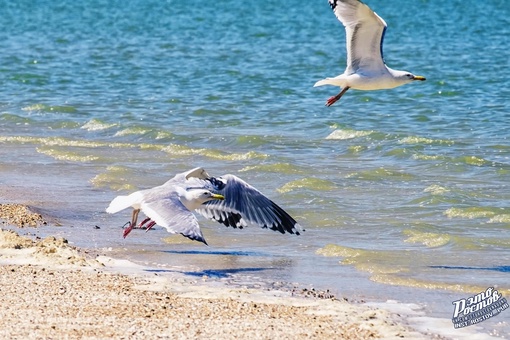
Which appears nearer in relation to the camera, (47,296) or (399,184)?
(47,296)

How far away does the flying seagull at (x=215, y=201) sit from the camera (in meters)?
8.38

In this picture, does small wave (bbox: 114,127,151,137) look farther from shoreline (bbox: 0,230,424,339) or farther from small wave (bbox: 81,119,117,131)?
shoreline (bbox: 0,230,424,339)

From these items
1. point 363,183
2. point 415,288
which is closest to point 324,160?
point 363,183

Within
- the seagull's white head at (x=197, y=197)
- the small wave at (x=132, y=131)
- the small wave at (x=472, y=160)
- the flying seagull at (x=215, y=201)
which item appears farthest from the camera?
the small wave at (x=132, y=131)

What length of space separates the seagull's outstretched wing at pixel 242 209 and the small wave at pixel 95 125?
7.20 meters

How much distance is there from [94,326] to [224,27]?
97.5ft

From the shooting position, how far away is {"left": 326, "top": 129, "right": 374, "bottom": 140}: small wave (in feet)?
48.5

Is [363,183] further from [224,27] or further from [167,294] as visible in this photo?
[224,27]

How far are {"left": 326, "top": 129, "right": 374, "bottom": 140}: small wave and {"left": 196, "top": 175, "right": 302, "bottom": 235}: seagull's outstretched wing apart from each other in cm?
580

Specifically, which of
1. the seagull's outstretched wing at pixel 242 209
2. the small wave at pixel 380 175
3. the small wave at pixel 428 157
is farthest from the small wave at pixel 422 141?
the seagull's outstretched wing at pixel 242 209

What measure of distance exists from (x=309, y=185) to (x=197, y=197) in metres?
2.87

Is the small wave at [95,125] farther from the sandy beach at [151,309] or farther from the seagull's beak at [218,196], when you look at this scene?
the sandy beach at [151,309]

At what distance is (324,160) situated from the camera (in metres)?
13.1

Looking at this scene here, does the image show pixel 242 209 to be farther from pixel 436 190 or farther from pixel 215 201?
pixel 436 190
